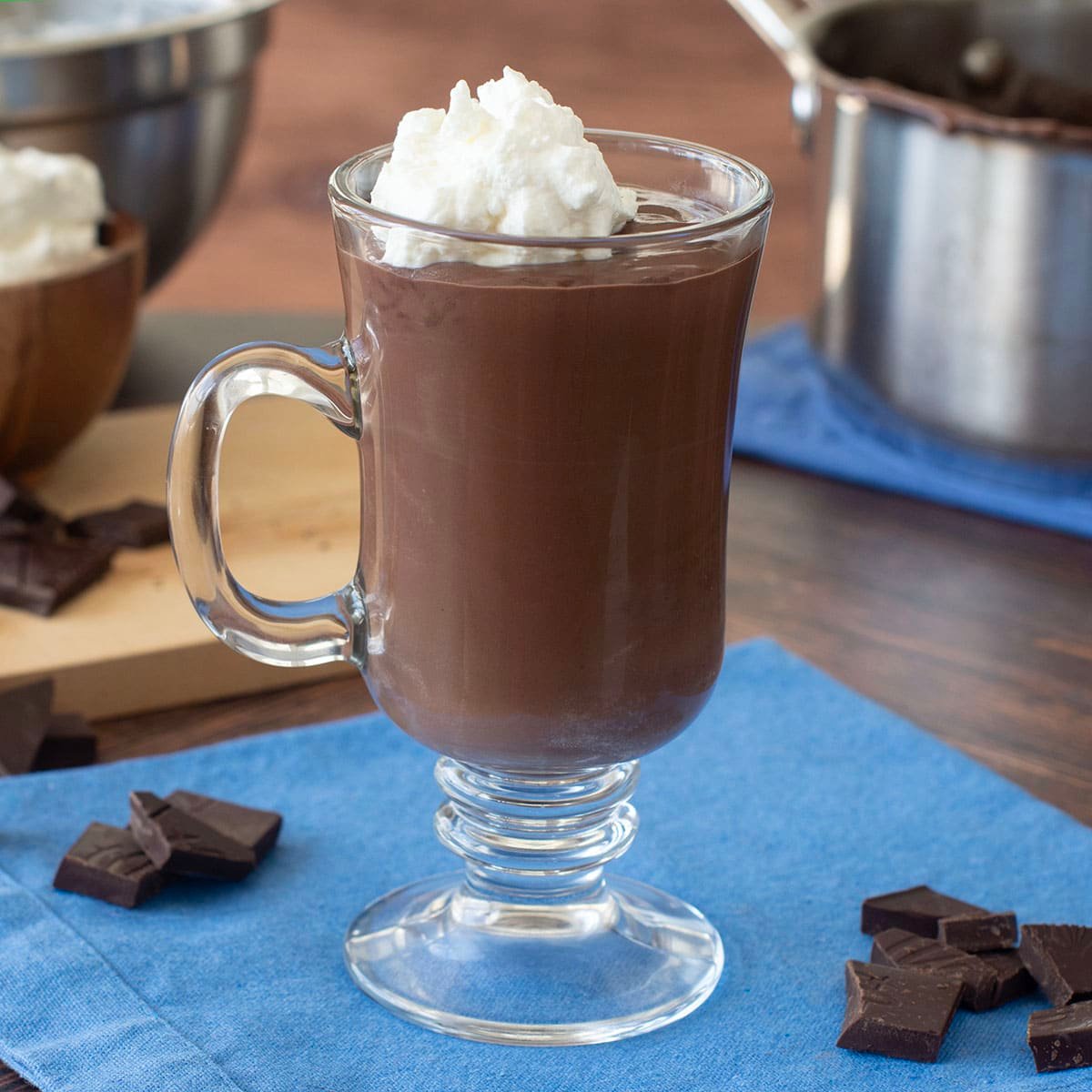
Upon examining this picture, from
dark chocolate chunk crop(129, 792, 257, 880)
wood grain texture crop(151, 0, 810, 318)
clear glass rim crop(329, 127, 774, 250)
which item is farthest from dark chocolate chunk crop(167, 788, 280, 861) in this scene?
wood grain texture crop(151, 0, 810, 318)

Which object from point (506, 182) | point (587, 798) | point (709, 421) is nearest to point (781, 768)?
point (587, 798)

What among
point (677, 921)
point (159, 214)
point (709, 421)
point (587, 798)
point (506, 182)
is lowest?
point (677, 921)

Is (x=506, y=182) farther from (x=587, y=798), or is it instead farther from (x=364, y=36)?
(x=364, y=36)

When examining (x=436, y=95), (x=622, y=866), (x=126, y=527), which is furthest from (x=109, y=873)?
(x=436, y=95)

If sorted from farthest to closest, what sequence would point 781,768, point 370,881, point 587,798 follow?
point 781,768, point 370,881, point 587,798

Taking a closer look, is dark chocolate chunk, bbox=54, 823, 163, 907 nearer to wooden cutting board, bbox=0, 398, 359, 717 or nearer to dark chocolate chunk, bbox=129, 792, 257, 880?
dark chocolate chunk, bbox=129, 792, 257, 880
